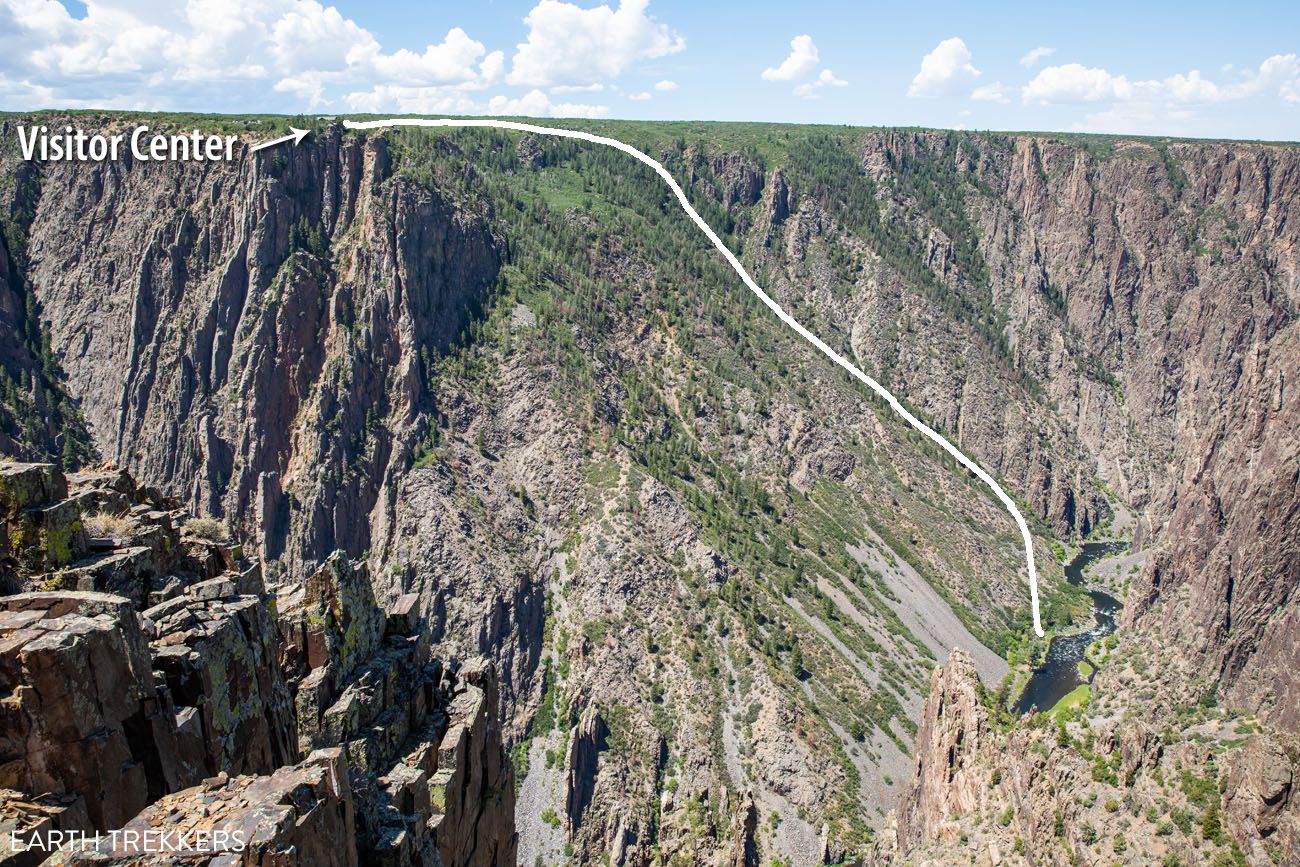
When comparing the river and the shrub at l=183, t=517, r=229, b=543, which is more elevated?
the shrub at l=183, t=517, r=229, b=543

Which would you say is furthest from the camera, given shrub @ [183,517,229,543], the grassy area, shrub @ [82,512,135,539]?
the grassy area

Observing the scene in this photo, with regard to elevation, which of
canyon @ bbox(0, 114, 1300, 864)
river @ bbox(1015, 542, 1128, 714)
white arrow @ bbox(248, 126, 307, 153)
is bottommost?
river @ bbox(1015, 542, 1128, 714)

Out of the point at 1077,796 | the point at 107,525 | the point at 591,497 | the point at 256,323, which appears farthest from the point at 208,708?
the point at 256,323

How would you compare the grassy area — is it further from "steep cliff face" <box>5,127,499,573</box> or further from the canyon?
"steep cliff face" <box>5,127,499,573</box>

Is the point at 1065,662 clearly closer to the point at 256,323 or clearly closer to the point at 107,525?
the point at 256,323

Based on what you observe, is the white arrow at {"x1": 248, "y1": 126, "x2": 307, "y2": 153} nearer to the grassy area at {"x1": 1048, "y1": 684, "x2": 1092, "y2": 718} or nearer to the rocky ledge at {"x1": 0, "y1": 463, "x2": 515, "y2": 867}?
the rocky ledge at {"x1": 0, "y1": 463, "x2": 515, "y2": 867}

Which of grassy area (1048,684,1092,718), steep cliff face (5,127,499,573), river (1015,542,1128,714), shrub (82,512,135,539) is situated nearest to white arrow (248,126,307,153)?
steep cliff face (5,127,499,573)

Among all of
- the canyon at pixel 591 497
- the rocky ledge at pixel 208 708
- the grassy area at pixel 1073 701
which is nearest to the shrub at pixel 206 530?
the rocky ledge at pixel 208 708

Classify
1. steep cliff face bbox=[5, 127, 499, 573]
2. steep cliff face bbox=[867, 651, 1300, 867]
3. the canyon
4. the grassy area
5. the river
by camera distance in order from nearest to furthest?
steep cliff face bbox=[867, 651, 1300, 867]
the canyon
the grassy area
steep cliff face bbox=[5, 127, 499, 573]
the river

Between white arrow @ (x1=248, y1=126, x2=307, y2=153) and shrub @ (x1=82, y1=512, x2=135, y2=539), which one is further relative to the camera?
white arrow @ (x1=248, y1=126, x2=307, y2=153)
